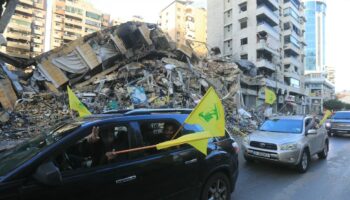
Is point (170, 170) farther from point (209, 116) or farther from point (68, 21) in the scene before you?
point (68, 21)

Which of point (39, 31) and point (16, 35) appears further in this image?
point (39, 31)

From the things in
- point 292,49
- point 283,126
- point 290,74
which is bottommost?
point 283,126

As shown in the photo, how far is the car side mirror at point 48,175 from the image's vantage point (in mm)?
2615

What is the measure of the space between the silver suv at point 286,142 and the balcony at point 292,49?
168 ft

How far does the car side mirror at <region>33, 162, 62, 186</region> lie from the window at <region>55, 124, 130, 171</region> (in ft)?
0.96

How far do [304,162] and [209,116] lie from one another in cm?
473

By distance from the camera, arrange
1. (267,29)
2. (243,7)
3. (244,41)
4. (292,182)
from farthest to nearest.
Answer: (243,7) → (244,41) → (267,29) → (292,182)

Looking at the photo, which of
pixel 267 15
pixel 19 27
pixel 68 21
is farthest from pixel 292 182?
pixel 68 21

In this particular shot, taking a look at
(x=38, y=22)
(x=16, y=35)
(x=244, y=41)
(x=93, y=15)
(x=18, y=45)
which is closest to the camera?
(x=244, y=41)

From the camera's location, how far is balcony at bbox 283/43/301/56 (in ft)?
183

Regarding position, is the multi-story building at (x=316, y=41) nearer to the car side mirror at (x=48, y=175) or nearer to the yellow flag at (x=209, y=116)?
the yellow flag at (x=209, y=116)

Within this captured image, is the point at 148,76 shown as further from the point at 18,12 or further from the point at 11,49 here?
the point at 18,12

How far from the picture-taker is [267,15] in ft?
155

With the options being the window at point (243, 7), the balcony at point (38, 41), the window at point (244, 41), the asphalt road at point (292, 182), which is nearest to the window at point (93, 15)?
the balcony at point (38, 41)
